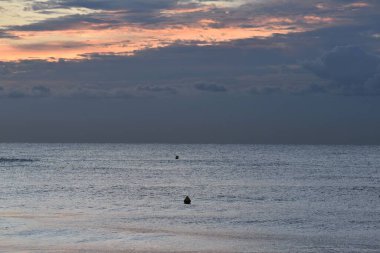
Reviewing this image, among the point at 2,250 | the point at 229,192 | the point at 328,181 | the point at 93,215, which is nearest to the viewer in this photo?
the point at 2,250

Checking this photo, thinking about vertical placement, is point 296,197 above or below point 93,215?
below

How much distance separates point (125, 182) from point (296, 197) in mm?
32558

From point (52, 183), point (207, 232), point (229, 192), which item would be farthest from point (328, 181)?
point (207, 232)

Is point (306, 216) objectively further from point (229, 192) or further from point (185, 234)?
point (229, 192)

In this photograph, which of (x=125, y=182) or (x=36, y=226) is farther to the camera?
(x=125, y=182)

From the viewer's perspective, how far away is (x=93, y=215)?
181ft

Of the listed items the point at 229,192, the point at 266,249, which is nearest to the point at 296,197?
the point at 229,192

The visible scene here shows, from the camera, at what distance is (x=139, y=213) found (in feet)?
189

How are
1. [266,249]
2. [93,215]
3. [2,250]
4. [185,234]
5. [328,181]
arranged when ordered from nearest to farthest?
[2,250] → [266,249] → [185,234] → [93,215] → [328,181]

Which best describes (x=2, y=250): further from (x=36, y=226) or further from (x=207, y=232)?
(x=207, y=232)

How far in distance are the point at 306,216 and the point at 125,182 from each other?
46754 millimetres

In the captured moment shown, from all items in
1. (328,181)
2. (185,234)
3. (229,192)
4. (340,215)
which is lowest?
(328,181)

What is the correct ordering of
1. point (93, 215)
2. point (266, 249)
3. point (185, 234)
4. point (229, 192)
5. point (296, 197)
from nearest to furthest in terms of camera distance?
1. point (266, 249)
2. point (185, 234)
3. point (93, 215)
4. point (296, 197)
5. point (229, 192)

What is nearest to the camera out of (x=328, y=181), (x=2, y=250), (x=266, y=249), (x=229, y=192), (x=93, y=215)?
(x=2, y=250)
